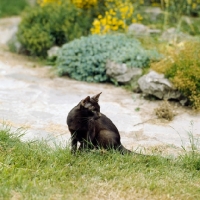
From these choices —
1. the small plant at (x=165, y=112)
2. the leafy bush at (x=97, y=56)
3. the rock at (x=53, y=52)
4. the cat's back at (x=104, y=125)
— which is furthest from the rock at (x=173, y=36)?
the cat's back at (x=104, y=125)

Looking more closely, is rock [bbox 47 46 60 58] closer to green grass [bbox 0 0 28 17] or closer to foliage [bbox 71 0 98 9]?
foliage [bbox 71 0 98 9]

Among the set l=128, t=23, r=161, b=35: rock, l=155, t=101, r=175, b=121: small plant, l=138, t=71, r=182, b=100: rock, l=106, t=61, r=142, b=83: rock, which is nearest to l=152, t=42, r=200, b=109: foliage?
l=138, t=71, r=182, b=100: rock

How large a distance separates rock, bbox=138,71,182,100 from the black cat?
234 centimetres

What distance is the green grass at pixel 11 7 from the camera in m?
14.7

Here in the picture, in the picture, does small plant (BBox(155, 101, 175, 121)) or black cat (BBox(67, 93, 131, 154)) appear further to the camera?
small plant (BBox(155, 101, 175, 121))

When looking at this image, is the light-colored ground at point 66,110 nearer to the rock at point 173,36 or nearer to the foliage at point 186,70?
the foliage at point 186,70

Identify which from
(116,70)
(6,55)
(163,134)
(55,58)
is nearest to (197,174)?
(163,134)

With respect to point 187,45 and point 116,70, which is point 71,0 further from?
point 187,45

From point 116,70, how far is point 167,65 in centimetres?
105

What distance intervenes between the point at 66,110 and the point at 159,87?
4.88 ft

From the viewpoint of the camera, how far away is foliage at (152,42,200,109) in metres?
7.65

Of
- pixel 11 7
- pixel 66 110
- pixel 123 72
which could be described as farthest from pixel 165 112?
pixel 11 7

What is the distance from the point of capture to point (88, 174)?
5203 mm

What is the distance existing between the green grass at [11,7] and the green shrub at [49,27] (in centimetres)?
397
